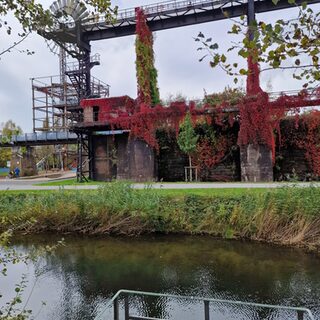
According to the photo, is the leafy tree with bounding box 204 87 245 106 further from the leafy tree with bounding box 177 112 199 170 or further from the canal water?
the canal water

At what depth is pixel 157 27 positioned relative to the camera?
23.7 meters

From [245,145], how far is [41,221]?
11561 mm

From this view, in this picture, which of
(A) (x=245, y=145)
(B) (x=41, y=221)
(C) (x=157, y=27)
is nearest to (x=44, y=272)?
(B) (x=41, y=221)

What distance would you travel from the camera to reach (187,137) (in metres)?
19.5

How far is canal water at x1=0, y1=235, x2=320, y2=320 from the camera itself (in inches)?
245

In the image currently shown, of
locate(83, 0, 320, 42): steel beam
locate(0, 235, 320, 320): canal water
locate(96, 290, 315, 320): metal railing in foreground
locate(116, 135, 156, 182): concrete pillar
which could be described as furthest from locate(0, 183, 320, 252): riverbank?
locate(83, 0, 320, 42): steel beam

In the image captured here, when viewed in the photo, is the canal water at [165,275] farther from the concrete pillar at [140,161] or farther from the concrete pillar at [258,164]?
Result: the concrete pillar at [140,161]

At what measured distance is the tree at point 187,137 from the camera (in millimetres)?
19422

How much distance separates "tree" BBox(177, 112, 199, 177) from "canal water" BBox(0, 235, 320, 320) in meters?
9.54

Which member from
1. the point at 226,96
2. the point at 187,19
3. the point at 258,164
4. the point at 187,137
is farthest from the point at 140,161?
the point at 187,19

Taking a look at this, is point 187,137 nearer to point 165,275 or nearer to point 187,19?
point 187,19

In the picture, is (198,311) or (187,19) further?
(187,19)

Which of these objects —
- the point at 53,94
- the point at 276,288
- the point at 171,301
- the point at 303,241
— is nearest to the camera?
the point at 171,301

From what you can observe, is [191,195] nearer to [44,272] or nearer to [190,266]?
[190,266]
